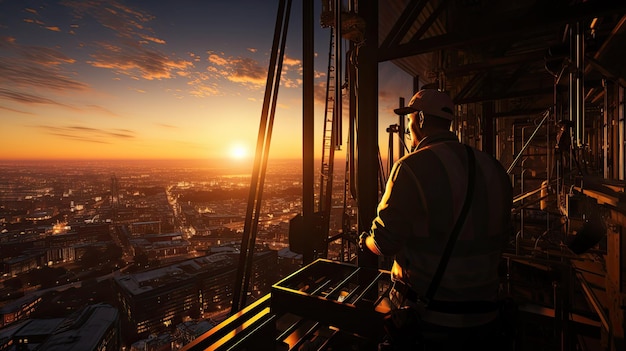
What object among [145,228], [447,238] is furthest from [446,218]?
[145,228]

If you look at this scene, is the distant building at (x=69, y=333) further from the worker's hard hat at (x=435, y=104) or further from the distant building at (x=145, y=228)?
the worker's hard hat at (x=435, y=104)

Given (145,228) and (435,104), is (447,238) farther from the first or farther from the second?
(145,228)

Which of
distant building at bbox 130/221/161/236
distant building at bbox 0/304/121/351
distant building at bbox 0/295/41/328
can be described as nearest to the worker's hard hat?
distant building at bbox 0/304/121/351

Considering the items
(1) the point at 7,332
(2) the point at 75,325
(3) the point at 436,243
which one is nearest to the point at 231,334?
(3) the point at 436,243

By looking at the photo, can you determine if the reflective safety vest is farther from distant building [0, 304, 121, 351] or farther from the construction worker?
distant building [0, 304, 121, 351]

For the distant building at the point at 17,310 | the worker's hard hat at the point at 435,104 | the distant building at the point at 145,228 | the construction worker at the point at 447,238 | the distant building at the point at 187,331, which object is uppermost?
the worker's hard hat at the point at 435,104

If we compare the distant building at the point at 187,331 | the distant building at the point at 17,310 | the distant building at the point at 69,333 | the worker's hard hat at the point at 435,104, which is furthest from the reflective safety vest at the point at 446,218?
the distant building at the point at 17,310
